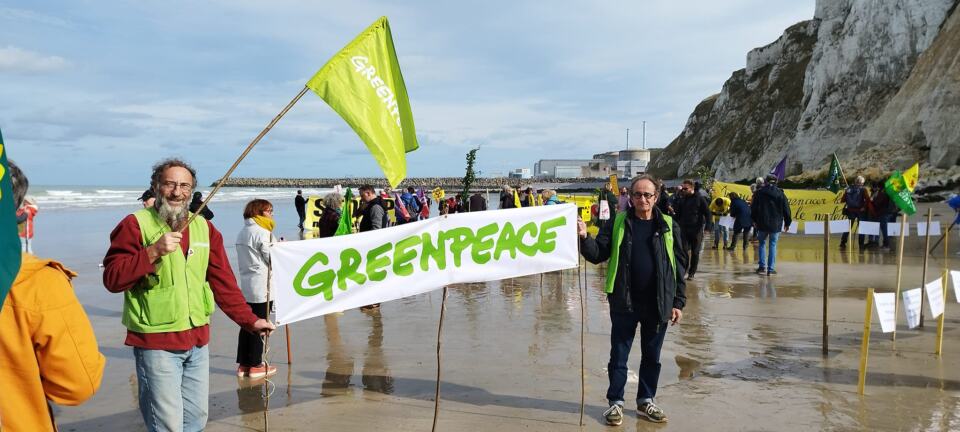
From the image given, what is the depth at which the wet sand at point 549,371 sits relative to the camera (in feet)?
16.3

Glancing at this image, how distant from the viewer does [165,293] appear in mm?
3303

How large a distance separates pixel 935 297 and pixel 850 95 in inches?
1994

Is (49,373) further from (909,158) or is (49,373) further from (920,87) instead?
(920,87)

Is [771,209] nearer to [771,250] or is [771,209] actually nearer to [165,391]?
[771,250]

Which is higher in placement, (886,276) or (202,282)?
(202,282)

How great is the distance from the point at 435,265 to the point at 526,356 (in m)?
2.50

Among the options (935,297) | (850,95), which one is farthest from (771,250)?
(850,95)

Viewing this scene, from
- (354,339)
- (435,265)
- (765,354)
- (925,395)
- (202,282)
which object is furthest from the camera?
(354,339)

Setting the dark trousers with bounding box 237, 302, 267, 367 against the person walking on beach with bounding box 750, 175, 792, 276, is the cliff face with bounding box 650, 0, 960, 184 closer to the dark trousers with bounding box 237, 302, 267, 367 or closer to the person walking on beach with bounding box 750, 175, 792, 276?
the person walking on beach with bounding box 750, 175, 792, 276

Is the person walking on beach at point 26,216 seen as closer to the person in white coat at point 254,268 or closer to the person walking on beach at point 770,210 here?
the person in white coat at point 254,268

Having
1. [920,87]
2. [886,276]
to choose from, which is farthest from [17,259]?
[920,87]

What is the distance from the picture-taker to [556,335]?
7645mm

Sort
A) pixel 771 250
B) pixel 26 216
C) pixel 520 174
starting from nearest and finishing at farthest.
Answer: pixel 26 216, pixel 771 250, pixel 520 174

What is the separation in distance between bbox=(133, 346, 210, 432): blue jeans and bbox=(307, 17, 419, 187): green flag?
63.8 inches
